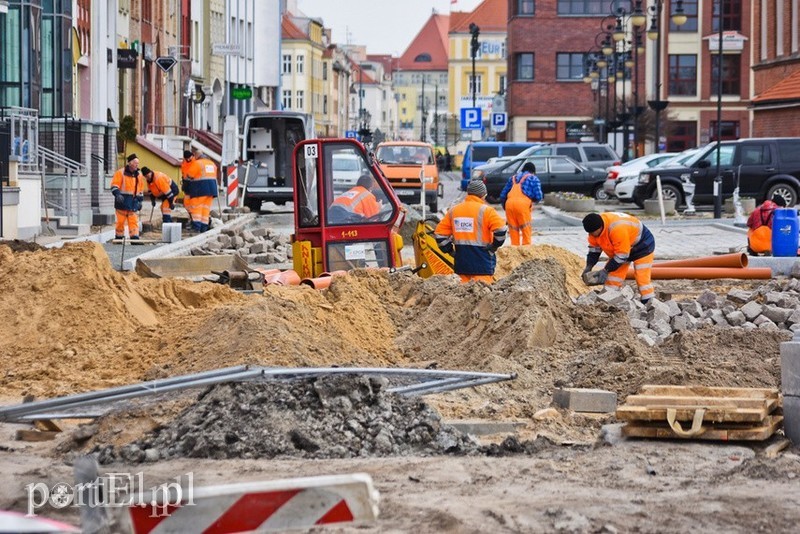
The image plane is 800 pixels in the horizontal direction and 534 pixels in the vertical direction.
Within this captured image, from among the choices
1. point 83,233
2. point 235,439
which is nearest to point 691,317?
point 235,439

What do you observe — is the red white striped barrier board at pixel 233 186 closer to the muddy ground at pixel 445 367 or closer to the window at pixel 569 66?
the muddy ground at pixel 445 367

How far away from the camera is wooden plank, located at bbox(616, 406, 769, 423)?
28.6 ft

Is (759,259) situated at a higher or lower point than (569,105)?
lower

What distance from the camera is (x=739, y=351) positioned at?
481 inches

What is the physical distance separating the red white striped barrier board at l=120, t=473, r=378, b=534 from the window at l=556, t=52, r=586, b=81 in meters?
80.6

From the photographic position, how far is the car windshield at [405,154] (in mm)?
40469

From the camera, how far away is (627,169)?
1620 inches

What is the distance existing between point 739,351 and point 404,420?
4359 millimetres

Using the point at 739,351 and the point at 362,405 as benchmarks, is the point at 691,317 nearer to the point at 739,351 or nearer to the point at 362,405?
the point at 739,351

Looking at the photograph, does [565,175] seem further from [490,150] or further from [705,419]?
[705,419]

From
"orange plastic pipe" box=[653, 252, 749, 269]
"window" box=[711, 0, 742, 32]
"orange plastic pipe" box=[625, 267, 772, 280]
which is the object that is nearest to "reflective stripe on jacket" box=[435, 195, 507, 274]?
"orange plastic pipe" box=[625, 267, 772, 280]

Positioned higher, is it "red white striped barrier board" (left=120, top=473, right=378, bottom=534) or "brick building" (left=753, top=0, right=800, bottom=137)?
"brick building" (left=753, top=0, right=800, bottom=137)

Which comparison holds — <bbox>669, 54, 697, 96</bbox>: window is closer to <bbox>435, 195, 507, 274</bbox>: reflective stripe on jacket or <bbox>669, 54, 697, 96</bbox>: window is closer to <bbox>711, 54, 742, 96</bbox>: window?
<bbox>711, 54, 742, 96</bbox>: window

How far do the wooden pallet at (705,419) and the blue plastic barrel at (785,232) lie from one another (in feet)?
39.9
